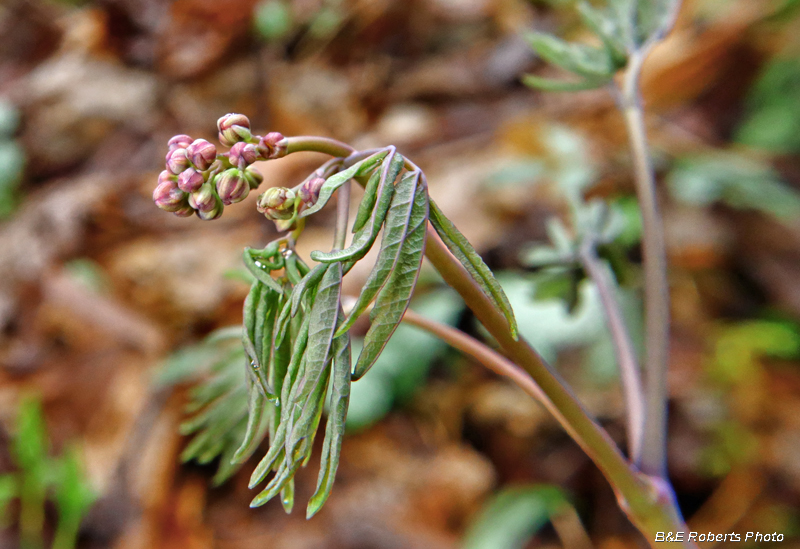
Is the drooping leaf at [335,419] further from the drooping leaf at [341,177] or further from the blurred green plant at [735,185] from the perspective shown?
the blurred green plant at [735,185]

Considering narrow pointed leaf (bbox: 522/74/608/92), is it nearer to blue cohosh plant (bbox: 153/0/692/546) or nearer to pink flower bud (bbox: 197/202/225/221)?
blue cohosh plant (bbox: 153/0/692/546)

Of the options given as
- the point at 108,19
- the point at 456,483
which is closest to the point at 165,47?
the point at 108,19

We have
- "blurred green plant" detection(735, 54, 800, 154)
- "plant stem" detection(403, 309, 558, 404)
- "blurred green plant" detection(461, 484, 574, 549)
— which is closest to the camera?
"plant stem" detection(403, 309, 558, 404)

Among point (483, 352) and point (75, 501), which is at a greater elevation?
point (483, 352)

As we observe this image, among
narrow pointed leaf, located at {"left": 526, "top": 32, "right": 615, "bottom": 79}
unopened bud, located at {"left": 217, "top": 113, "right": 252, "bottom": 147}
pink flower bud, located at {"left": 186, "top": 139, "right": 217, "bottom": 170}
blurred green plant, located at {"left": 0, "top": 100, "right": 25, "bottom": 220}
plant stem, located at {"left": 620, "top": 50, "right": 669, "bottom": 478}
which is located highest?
unopened bud, located at {"left": 217, "top": 113, "right": 252, "bottom": 147}

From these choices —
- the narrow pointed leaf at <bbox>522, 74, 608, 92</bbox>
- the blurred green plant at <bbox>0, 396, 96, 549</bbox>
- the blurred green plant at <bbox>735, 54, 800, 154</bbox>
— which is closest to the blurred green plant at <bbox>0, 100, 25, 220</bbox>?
the blurred green plant at <bbox>0, 396, 96, 549</bbox>

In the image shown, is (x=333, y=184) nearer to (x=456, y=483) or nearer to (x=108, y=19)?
(x=456, y=483)
